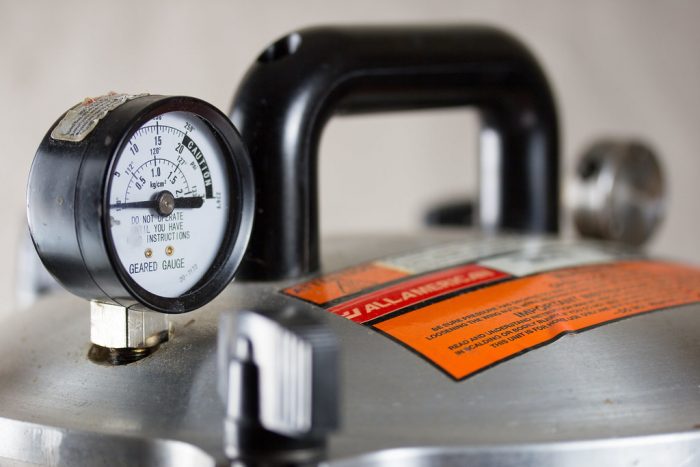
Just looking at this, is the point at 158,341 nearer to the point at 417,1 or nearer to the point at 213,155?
the point at 213,155

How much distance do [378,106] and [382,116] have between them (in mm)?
1058

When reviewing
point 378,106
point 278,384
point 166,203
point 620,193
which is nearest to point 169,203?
point 166,203

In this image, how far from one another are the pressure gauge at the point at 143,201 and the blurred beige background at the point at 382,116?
0.89 metres

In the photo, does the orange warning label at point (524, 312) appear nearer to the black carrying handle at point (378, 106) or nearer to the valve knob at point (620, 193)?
the black carrying handle at point (378, 106)

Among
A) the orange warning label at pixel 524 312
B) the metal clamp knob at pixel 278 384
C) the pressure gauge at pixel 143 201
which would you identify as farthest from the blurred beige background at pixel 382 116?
the metal clamp knob at pixel 278 384

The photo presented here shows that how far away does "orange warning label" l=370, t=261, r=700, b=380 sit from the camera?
61cm

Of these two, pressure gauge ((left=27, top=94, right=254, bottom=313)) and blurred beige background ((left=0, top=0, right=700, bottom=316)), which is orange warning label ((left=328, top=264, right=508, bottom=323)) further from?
blurred beige background ((left=0, top=0, right=700, bottom=316))

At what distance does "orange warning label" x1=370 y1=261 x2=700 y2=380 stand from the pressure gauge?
0.44ft

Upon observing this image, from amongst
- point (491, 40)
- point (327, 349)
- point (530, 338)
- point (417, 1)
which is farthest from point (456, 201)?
point (327, 349)

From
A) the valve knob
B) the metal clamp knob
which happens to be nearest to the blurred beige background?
the valve knob

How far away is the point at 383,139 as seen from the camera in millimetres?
1955

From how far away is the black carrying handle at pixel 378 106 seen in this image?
0.76m

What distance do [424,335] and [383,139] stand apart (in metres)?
1.35

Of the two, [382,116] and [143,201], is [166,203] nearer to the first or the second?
[143,201]
